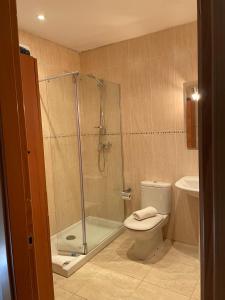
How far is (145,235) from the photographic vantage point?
2316 millimetres

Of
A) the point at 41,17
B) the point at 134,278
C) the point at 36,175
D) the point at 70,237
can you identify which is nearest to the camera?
the point at 36,175

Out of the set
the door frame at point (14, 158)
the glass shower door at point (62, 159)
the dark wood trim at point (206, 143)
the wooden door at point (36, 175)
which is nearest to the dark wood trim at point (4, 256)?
the door frame at point (14, 158)

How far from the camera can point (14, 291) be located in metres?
0.88

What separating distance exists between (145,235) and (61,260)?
87cm

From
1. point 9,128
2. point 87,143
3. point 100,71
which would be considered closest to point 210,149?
point 9,128

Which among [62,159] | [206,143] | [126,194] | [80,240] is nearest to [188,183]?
[126,194]

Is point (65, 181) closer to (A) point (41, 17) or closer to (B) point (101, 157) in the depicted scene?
(B) point (101, 157)

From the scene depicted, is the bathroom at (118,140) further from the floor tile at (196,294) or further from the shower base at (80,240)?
the floor tile at (196,294)

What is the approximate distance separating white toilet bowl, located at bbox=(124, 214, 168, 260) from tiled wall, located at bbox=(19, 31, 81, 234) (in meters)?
0.76

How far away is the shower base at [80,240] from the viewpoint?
2.29 meters

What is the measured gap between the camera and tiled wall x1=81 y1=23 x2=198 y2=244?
2.54 meters

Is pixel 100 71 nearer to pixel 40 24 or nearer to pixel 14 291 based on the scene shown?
pixel 40 24

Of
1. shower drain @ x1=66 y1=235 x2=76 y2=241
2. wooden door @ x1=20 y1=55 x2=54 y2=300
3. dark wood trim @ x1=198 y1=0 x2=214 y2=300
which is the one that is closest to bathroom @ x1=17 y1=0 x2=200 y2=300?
shower drain @ x1=66 y1=235 x2=76 y2=241

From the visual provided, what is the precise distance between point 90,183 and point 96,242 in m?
0.68
